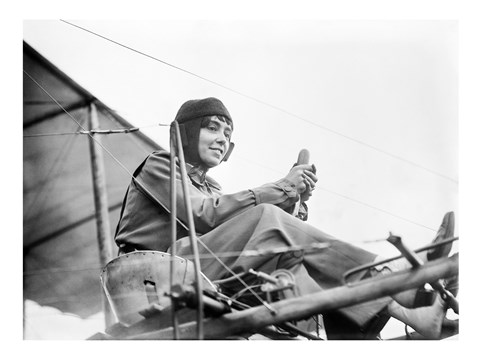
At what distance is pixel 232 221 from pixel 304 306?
901mm

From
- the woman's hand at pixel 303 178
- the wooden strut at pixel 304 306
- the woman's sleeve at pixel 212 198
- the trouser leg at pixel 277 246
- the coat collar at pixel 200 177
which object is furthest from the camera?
the coat collar at pixel 200 177

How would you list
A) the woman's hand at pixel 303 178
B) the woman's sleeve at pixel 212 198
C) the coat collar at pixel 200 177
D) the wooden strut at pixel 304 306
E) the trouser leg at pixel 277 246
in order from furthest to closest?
1. the coat collar at pixel 200 177
2. the woman's hand at pixel 303 178
3. the woman's sleeve at pixel 212 198
4. the trouser leg at pixel 277 246
5. the wooden strut at pixel 304 306

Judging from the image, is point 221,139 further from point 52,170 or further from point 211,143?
point 52,170

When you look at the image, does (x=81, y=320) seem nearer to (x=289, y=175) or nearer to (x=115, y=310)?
(x=115, y=310)

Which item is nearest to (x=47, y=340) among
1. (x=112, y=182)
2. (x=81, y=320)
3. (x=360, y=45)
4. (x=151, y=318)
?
(x=81, y=320)

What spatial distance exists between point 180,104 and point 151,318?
1548 mm

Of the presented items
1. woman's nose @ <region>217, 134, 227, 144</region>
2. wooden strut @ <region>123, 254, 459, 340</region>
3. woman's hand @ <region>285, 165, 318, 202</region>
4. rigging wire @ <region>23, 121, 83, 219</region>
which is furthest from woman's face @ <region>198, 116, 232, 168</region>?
wooden strut @ <region>123, 254, 459, 340</region>

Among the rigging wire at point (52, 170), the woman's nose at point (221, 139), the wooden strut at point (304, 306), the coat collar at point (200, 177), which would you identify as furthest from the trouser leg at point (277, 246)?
the rigging wire at point (52, 170)

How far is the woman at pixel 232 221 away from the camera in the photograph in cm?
717

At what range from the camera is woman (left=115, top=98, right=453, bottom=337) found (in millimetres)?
7172

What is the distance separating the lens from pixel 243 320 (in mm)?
6801

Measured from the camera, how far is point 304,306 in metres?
6.80

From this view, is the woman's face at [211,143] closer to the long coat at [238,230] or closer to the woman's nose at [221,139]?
the woman's nose at [221,139]

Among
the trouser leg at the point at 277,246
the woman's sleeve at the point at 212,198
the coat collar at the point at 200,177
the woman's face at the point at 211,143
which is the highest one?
the woman's face at the point at 211,143
